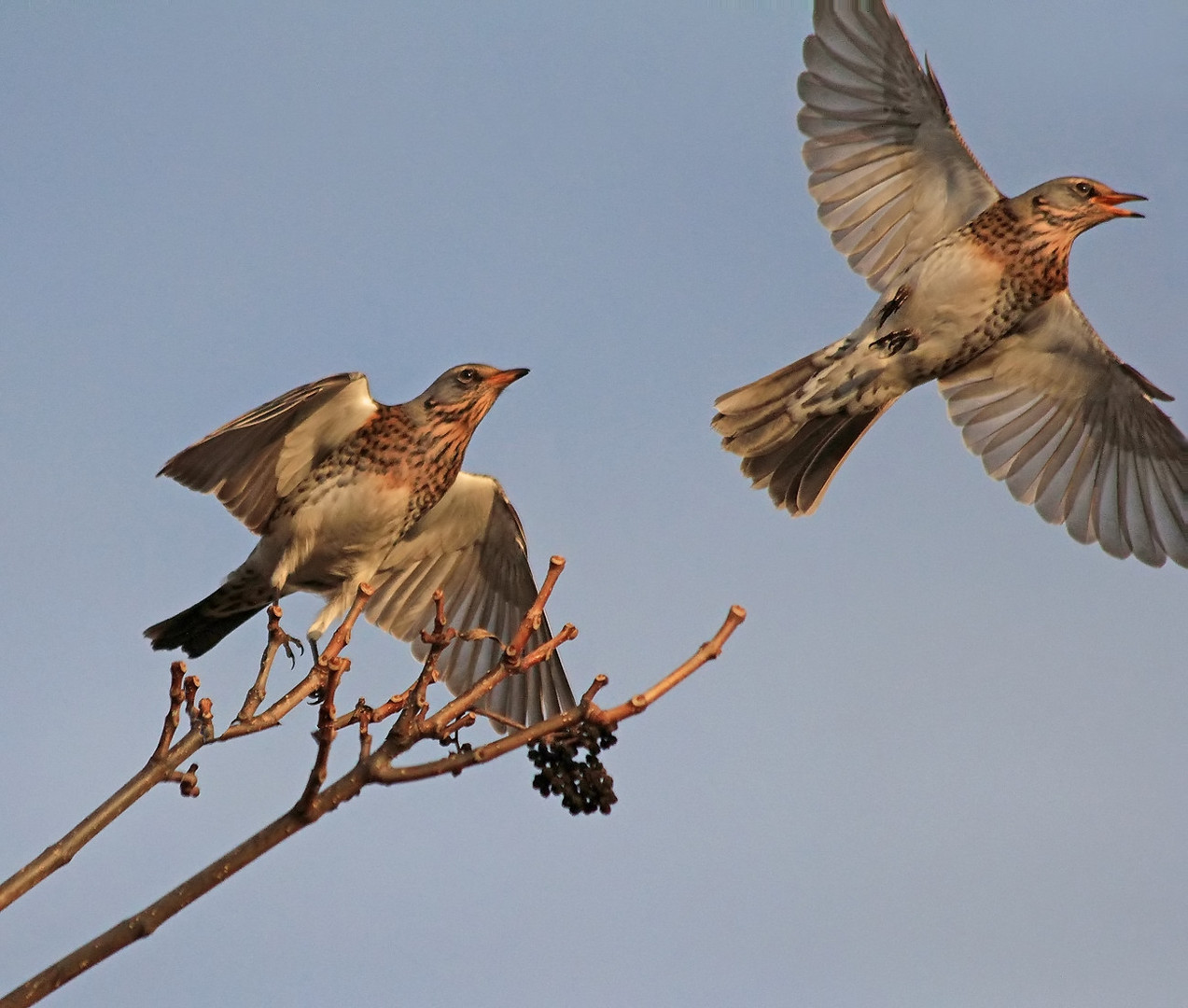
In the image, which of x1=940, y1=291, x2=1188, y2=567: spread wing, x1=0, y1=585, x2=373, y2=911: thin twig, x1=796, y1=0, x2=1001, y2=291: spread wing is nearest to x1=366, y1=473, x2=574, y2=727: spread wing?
x1=796, y1=0, x2=1001, y2=291: spread wing

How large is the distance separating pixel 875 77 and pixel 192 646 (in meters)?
4.46

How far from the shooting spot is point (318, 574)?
748 centimetres

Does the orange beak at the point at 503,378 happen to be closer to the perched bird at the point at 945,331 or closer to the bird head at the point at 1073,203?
the perched bird at the point at 945,331

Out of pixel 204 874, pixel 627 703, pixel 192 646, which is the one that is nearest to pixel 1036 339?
pixel 192 646

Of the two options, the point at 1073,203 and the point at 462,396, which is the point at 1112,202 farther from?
the point at 462,396

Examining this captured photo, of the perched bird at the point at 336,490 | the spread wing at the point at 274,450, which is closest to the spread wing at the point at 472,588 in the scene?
the perched bird at the point at 336,490

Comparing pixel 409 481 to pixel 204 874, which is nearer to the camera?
pixel 204 874

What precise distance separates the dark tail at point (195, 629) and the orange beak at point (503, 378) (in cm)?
163

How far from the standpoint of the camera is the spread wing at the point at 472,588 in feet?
26.5

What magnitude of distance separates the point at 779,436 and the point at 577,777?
416 cm

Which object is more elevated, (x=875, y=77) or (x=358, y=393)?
(x=875, y=77)

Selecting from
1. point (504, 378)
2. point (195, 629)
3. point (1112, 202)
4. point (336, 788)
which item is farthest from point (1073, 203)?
point (336, 788)

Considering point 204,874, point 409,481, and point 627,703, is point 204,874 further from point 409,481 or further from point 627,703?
point 409,481

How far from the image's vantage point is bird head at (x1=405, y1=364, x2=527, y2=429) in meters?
7.53
